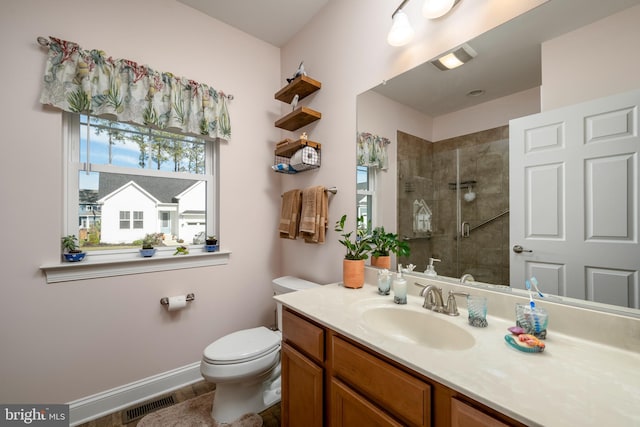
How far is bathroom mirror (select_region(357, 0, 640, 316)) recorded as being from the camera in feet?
3.14

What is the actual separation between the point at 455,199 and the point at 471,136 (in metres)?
0.28

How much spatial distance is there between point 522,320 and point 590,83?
0.80m

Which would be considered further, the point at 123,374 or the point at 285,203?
the point at 285,203

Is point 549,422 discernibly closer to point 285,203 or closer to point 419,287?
point 419,287

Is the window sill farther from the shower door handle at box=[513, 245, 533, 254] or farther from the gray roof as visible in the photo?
the shower door handle at box=[513, 245, 533, 254]

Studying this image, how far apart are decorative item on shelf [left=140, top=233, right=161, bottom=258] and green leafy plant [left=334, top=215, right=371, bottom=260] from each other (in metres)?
1.27

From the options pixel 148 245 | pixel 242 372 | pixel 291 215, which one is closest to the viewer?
pixel 242 372

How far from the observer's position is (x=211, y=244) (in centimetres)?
199

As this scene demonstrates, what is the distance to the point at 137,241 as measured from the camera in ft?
5.93

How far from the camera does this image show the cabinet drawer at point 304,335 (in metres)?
1.03

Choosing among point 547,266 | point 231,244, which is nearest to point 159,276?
point 231,244

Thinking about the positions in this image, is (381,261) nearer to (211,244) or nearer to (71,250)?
(211,244)

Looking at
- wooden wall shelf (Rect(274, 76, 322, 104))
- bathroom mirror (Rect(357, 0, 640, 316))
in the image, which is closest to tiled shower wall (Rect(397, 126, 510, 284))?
bathroom mirror (Rect(357, 0, 640, 316))

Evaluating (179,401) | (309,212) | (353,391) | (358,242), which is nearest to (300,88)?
(309,212)
